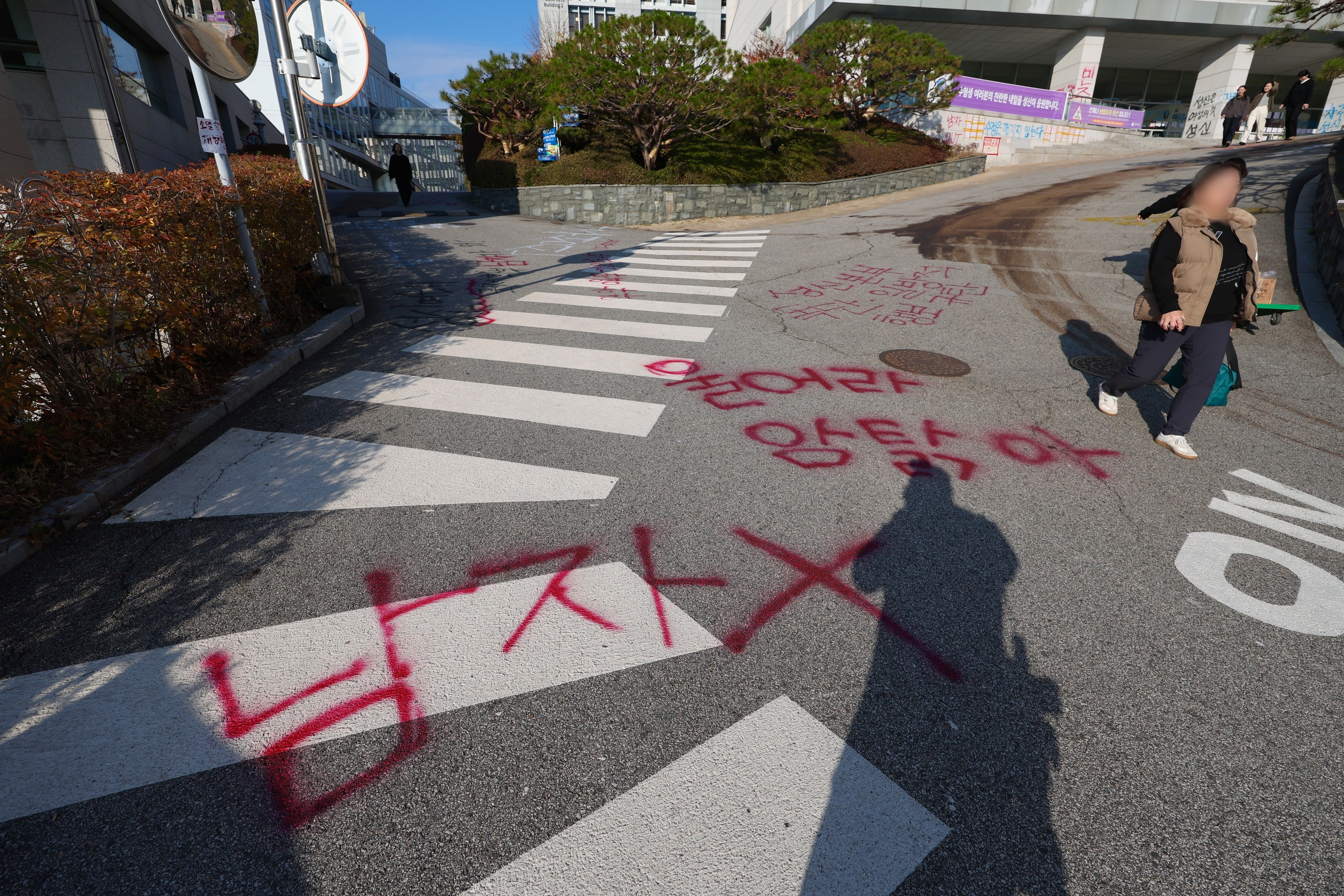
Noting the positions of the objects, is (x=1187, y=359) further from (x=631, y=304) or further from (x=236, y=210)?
(x=236, y=210)

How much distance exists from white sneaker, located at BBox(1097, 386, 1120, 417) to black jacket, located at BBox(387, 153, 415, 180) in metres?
21.8

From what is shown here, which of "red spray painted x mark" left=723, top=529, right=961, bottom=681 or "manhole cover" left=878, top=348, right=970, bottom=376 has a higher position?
"manhole cover" left=878, top=348, right=970, bottom=376

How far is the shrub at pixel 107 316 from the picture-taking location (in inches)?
151

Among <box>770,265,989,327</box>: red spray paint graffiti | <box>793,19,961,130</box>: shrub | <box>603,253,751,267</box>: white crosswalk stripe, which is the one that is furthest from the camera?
<box>793,19,961,130</box>: shrub

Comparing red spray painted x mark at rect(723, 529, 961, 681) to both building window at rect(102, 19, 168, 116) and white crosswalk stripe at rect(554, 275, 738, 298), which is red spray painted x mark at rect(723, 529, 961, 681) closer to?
white crosswalk stripe at rect(554, 275, 738, 298)

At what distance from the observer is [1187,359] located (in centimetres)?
454

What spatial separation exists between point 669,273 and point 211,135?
6709mm

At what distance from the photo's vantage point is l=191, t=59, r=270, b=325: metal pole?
5.88 m

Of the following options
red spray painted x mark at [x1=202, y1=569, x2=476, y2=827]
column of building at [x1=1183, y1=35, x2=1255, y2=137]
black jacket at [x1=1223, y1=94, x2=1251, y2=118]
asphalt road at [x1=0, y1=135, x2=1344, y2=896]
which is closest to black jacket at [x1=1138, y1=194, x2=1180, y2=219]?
asphalt road at [x1=0, y1=135, x2=1344, y2=896]

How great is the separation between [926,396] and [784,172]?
1736cm

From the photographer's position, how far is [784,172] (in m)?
20.8

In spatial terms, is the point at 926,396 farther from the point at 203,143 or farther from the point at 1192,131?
the point at 1192,131

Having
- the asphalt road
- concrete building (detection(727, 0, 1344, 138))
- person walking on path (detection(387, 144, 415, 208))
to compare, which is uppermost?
concrete building (detection(727, 0, 1344, 138))

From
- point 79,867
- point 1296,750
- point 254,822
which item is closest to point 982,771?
point 1296,750
